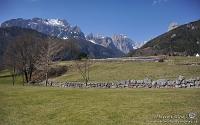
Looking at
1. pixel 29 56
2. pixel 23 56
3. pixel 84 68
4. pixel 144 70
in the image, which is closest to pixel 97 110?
Result: pixel 144 70

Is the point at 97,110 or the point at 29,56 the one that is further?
the point at 29,56

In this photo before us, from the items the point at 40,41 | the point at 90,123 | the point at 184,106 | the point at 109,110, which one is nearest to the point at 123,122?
the point at 90,123

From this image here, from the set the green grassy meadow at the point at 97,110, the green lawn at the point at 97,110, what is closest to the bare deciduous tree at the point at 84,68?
the green grassy meadow at the point at 97,110

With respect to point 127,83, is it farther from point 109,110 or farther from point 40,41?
point 40,41

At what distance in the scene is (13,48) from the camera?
112188 millimetres

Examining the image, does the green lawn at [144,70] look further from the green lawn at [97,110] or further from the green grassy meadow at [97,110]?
the green lawn at [97,110]

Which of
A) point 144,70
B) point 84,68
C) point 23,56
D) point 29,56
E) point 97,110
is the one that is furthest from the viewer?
point 29,56

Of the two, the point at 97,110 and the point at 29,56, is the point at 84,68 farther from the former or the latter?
the point at 97,110

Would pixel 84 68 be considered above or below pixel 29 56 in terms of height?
below

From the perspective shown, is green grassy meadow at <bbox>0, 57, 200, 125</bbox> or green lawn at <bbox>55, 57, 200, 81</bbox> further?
green lawn at <bbox>55, 57, 200, 81</bbox>

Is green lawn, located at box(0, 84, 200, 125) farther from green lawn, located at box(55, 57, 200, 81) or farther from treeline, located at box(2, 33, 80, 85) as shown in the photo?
treeline, located at box(2, 33, 80, 85)

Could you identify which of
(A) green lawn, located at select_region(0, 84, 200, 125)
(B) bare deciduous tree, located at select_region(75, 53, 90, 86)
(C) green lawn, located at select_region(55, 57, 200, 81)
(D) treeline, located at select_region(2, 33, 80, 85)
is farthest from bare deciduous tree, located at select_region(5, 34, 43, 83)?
(A) green lawn, located at select_region(0, 84, 200, 125)

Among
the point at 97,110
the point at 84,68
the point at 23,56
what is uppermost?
the point at 23,56

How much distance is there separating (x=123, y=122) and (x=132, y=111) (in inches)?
120
